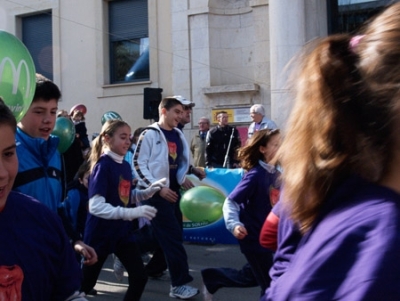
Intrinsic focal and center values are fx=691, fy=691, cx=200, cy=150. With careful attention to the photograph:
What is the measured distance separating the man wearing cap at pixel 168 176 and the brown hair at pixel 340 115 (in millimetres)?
4693

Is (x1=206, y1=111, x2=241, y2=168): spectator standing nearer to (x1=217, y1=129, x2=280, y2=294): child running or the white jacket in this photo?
the white jacket

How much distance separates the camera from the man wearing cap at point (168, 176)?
6.38 metres

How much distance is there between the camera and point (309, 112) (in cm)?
145

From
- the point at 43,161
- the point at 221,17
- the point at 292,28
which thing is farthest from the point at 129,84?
the point at 43,161

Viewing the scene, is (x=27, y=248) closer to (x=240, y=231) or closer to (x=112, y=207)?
(x=240, y=231)

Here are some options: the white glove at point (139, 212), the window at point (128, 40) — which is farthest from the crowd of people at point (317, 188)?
the window at point (128, 40)

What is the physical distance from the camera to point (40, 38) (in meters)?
19.4

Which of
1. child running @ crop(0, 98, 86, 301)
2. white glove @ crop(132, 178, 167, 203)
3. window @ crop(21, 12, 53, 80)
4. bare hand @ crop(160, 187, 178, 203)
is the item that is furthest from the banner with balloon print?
window @ crop(21, 12, 53, 80)

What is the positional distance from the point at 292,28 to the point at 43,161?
35.5 feet

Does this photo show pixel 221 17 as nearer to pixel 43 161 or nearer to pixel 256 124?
pixel 256 124

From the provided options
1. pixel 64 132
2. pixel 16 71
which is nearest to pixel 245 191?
pixel 16 71

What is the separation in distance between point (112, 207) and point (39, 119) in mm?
1613

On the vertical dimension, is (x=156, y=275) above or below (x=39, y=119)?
below

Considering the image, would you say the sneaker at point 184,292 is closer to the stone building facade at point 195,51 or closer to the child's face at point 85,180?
the child's face at point 85,180
